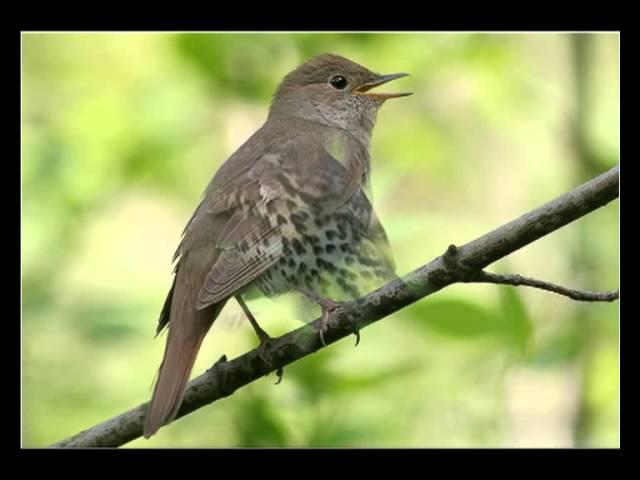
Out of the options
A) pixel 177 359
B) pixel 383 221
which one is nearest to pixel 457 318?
pixel 383 221

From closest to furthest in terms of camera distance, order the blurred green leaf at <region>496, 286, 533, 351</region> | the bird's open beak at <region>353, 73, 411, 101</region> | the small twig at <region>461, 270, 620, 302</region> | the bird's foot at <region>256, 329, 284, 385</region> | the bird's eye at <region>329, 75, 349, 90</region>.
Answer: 1. the small twig at <region>461, 270, 620, 302</region>
2. the bird's foot at <region>256, 329, 284, 385</region>
3. the blurred green leaf at <region>496, 286, 533, 351</region>
4. the bird's open beak at <region>353, 73, 411, 101</region>
5. the bird's eye at <region>329, 75, 349, 90</region>

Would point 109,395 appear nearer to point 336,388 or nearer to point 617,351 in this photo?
point 336,388

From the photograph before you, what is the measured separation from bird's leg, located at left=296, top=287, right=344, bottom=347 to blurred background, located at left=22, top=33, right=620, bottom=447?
0.61ft

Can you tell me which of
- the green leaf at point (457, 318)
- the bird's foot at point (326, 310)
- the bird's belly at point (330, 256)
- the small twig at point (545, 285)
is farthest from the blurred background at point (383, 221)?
the small twig at point (545, 285)

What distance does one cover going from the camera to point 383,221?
3.58m

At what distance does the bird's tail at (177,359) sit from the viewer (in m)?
3.17

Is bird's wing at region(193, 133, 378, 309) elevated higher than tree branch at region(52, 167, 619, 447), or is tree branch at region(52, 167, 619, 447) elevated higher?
bird's wing at region(193, 133, 378, 309)

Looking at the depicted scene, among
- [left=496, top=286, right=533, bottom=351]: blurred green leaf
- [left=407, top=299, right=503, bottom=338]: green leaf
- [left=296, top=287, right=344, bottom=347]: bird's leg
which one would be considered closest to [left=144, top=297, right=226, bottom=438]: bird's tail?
[left=296, top=287, right=344, bottom=347]: bird's leg

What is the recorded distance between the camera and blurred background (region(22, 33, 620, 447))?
148 inches

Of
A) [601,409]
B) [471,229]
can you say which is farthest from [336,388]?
[601,409]

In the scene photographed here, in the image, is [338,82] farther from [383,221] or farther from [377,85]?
[383,221]

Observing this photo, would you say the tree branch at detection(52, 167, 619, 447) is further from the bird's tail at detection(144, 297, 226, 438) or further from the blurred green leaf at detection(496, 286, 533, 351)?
the blurred green leaf at detection(496, 286, 533, 351)

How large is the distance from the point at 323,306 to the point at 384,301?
43 cm

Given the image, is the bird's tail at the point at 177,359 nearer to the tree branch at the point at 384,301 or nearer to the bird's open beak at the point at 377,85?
the tree branch at the point at 384,301
